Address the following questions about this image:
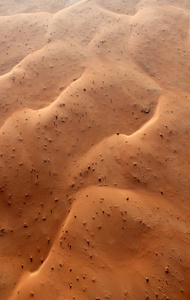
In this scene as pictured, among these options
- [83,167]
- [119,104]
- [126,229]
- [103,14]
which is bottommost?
[126,229]

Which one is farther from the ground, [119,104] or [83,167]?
[119,104]

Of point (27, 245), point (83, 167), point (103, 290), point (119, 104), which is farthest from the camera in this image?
point (119, 104)

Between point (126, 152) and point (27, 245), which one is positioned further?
point (126, 152)

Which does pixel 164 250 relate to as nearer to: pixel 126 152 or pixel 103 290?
pixel 103 290

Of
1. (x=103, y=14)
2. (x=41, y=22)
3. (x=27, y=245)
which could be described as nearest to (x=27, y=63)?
(x=41, y=22)

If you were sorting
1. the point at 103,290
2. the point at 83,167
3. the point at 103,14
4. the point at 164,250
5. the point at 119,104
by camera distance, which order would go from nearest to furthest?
the point at 103,290 < the point at 164,250 < the point at 83,167 < the point at 119,104 < the point at 103,14

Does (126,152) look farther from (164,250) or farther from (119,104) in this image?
(164,250)
